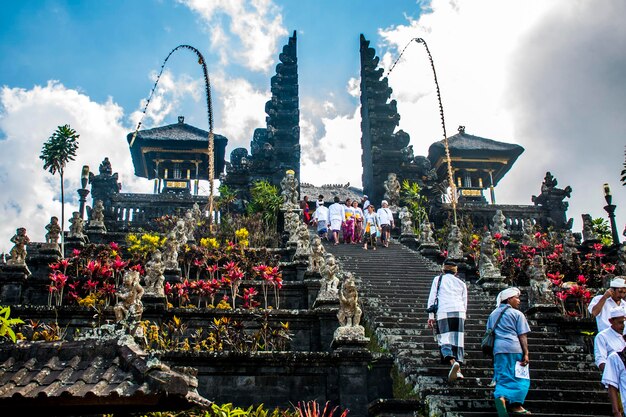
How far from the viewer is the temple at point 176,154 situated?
33.0 m

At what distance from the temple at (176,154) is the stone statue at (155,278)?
21652 millimetres

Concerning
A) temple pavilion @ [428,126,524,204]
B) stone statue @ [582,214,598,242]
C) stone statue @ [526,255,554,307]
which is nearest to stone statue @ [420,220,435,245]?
stone statue @ [582,214,598,242]

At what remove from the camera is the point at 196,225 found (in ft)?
62.1

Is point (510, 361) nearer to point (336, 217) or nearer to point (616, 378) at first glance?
point (616, 378)

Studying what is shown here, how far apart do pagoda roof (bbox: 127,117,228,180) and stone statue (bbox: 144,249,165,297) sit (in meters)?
21.8

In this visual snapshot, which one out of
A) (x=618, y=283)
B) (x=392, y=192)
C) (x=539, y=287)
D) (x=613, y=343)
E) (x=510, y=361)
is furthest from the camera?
(x=392, y=192)

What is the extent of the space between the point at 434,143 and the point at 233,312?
24.4 m

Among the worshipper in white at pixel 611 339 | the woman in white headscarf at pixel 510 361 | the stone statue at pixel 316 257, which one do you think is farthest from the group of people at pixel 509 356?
the stone statue at pixel 316 257

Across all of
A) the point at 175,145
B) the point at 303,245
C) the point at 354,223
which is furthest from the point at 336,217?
the point at 175,145

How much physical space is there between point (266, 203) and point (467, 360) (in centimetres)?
1291

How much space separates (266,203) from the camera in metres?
21.8

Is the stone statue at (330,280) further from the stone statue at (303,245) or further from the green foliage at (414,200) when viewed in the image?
the green foliage at (414,200)

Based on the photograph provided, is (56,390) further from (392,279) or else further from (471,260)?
(471,260)

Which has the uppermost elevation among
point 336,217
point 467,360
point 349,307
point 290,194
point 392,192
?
point 392,192
